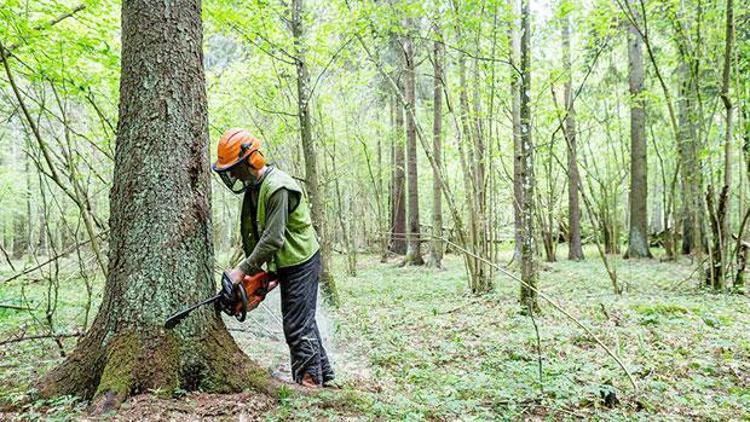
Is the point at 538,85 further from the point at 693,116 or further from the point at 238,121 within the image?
the point at 238,121

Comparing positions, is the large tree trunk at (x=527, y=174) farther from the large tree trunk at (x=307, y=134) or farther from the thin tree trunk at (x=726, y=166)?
the large tree trunk at (x=307, y=134)

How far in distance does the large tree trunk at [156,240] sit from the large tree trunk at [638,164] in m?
13.1

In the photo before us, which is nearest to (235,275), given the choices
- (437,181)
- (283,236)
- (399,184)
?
(283,236)

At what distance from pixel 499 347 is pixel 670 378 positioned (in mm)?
1484

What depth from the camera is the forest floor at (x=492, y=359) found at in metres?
2.79

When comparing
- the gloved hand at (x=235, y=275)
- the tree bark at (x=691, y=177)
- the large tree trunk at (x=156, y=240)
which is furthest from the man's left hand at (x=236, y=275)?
the tree bark at (x=691, y=177)

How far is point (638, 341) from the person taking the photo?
4672mm

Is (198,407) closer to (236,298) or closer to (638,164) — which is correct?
(236,298)

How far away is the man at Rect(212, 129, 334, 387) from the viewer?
10.2ft

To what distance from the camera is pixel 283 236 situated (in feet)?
10.2

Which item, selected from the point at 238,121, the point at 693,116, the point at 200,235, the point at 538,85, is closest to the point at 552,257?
the point at 538,85

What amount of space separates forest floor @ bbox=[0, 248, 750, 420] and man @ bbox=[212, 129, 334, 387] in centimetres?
58

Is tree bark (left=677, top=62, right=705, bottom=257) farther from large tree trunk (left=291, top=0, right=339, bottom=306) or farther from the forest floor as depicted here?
large tree trunk (left=291, top=0, right=339, bottom=306)


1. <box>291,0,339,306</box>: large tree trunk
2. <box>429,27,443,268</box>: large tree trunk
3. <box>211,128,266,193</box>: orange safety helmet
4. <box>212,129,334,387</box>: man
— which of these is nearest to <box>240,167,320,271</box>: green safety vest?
<box>212,129,334,387</box>: man
